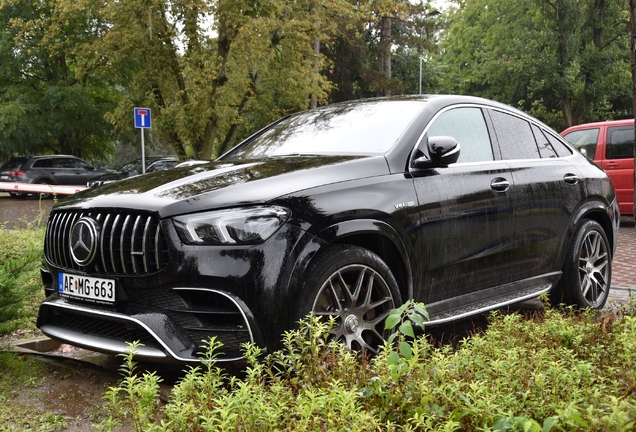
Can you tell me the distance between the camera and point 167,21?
72.3 ft

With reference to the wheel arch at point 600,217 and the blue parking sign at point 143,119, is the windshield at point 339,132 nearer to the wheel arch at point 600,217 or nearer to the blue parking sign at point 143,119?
the wheel arch at point 600,217

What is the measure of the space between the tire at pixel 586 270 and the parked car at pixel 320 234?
0.04m

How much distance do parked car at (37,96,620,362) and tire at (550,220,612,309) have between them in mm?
39

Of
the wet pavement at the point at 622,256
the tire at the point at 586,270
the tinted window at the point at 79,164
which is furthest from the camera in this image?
the tinted window at the point at 79,164

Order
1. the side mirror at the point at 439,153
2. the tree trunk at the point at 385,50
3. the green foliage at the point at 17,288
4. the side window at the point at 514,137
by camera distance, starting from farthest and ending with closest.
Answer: the tree trunk at the point at 385,50 → the side window at the point at 514,137 → the side mirror at the point at 439,153 → the green foliage at the point at 17,288

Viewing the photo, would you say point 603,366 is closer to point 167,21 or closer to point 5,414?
point 5,414

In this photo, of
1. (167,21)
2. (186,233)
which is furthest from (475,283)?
(167,21)

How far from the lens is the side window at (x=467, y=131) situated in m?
4.98

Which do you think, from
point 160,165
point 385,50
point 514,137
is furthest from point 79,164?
point 514,137

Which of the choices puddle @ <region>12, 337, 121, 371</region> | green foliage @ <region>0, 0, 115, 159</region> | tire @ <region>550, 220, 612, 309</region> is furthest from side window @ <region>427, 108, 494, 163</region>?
green foliage @ <region>0, 0, 115, 159</region>

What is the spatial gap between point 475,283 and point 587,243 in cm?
170

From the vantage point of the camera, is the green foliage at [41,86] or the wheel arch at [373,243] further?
the green foliage at [41,86]

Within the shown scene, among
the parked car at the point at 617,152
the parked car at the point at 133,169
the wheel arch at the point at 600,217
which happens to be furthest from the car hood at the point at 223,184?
the parked car at the point at 133,169

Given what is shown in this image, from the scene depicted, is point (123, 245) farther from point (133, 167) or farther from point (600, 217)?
point (133, 167)
